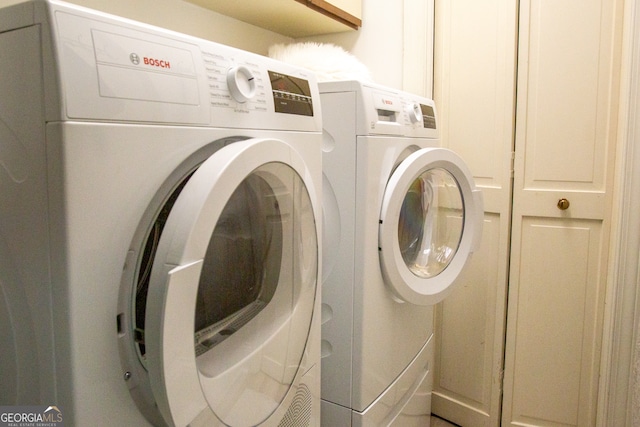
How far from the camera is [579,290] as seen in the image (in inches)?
65.6

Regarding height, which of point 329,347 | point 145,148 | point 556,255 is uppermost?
point 145,148

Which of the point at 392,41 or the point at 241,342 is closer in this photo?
the point at 241,342

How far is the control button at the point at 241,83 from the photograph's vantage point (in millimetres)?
734

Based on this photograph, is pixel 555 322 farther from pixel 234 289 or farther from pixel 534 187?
pixel 234 289

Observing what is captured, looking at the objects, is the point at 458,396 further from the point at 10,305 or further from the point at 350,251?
the point at 10,305

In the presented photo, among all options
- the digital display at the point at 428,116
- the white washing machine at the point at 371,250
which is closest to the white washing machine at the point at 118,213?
the white washing machine at the point at 371,250

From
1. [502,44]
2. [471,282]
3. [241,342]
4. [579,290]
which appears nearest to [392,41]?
[502,44]

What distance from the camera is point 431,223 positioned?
1493 millimetres

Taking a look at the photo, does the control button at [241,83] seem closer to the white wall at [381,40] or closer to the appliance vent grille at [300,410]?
the appliance vent grille at [300,410]

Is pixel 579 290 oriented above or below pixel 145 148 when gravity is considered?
below

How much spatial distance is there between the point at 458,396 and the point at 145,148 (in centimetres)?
181

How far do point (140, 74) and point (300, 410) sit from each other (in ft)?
2.39

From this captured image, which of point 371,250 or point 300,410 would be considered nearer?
point 300,410

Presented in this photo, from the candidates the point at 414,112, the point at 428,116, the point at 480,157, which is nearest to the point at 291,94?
the point at 414,112
